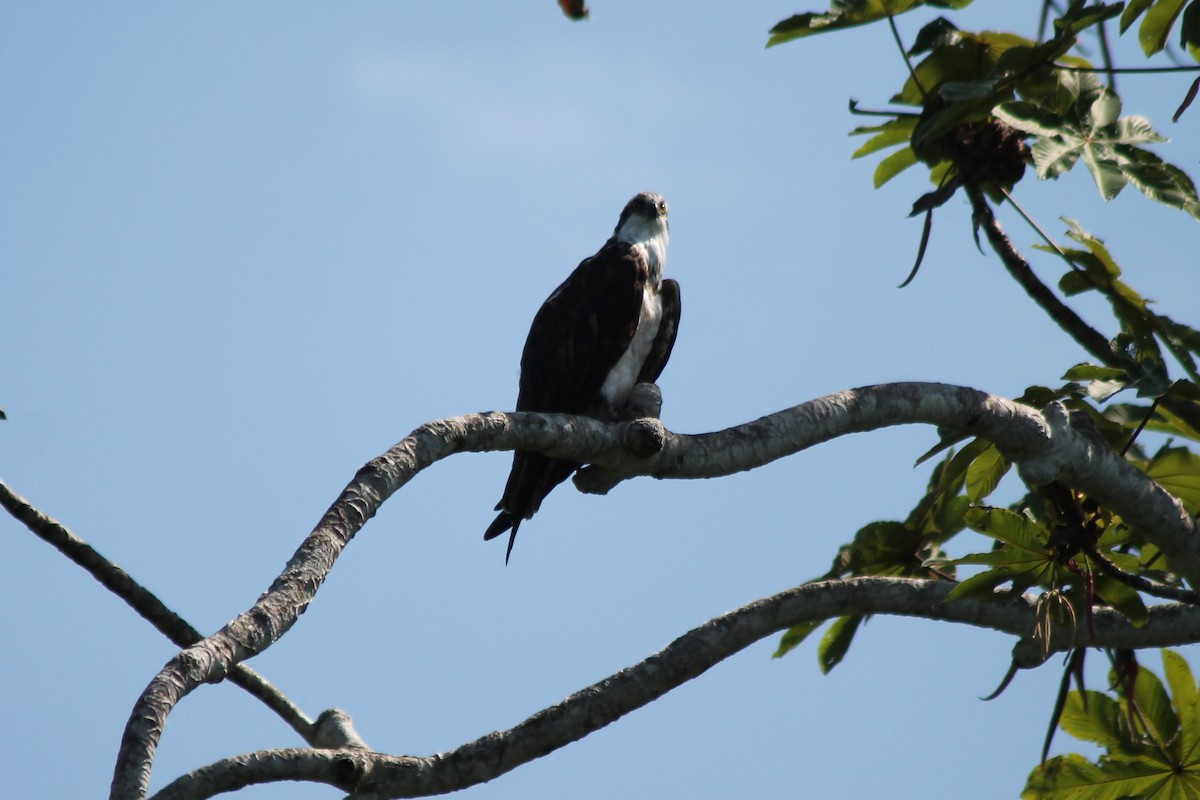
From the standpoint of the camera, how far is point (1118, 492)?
3.97m

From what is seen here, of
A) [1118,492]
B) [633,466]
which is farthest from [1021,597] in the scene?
[633,466]

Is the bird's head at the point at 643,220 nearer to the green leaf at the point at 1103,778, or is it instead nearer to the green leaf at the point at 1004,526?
the green leaf at the point at 1004,526

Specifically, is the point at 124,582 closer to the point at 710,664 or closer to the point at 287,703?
the point at 287,703

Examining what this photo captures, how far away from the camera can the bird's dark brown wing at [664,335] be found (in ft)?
20.5

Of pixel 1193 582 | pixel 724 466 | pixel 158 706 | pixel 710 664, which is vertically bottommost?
pixel 158 706

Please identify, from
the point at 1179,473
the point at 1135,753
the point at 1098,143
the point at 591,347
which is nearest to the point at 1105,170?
the point at 1098,143

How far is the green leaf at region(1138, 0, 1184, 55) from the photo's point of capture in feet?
12.3

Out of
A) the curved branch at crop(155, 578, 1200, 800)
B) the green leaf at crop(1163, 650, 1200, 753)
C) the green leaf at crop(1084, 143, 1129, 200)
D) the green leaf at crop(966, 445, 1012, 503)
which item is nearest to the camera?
the curved branch at crop(155, 578, 1200, 800)

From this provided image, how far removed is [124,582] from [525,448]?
4.07 feet

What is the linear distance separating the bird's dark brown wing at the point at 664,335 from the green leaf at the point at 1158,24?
2810 millimetres

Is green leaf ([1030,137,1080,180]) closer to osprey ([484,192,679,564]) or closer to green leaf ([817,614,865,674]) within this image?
green leaf ([817,614,865,674])

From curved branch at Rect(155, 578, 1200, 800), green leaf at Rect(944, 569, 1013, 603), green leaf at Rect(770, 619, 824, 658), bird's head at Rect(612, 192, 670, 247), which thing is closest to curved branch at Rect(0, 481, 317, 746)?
curved branch at Rect(155, 578, 1200, 800)

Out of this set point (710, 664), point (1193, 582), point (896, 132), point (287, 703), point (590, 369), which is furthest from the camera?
point (590, 369)

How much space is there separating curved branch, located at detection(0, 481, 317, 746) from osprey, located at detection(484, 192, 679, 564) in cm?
155
